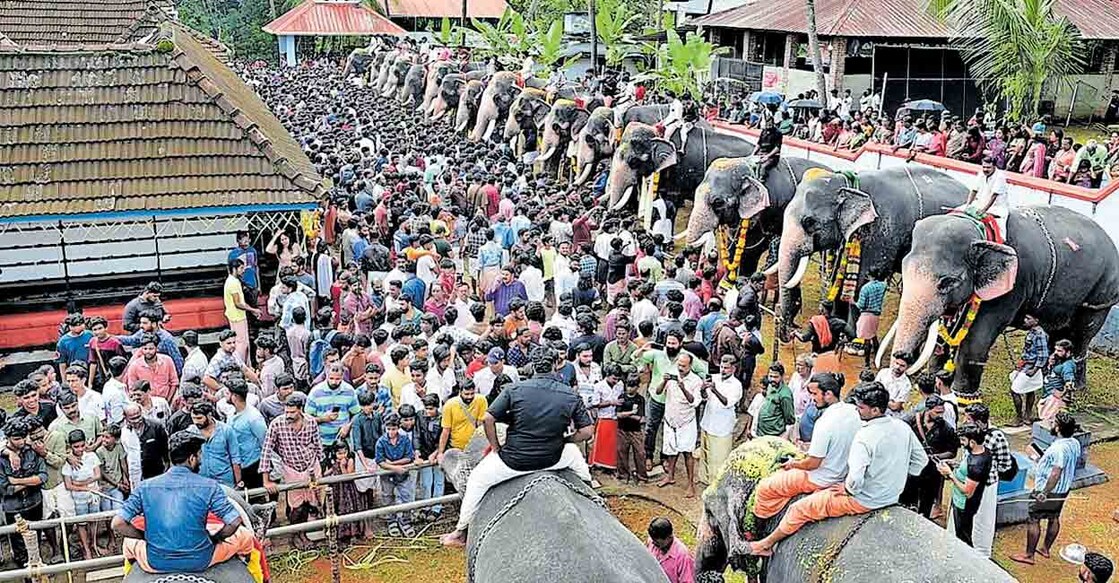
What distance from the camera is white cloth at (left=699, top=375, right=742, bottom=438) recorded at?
7.99 metres

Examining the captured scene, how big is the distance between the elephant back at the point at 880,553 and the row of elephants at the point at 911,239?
144 inches

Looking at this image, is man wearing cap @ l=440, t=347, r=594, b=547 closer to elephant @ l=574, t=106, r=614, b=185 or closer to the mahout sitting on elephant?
the mahout sitting on elephant

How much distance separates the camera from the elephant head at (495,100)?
22688mm

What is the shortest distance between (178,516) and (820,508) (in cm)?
324

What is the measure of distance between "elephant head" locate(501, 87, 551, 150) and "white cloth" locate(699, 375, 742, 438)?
519 inches

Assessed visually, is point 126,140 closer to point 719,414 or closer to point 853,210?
point 719,414

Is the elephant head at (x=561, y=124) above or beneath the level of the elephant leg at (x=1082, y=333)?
above

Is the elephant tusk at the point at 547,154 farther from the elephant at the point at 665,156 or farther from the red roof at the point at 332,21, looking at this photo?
the red roof at the point at 332,21

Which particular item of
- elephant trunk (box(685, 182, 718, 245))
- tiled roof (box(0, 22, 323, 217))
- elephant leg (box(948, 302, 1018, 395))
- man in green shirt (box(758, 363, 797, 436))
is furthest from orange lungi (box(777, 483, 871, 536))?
elephant trunk (box(685, 182, 718, 245))

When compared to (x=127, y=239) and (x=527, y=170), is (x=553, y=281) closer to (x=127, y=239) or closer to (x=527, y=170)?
(x=127, y=239)

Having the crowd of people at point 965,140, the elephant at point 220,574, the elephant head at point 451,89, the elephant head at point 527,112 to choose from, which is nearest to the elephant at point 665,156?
the crowd of people at point 965,140

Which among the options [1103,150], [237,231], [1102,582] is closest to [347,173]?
[237,231]

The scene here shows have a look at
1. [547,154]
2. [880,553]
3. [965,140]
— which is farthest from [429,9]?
[880,553]

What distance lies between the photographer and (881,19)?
2644 centimetres
